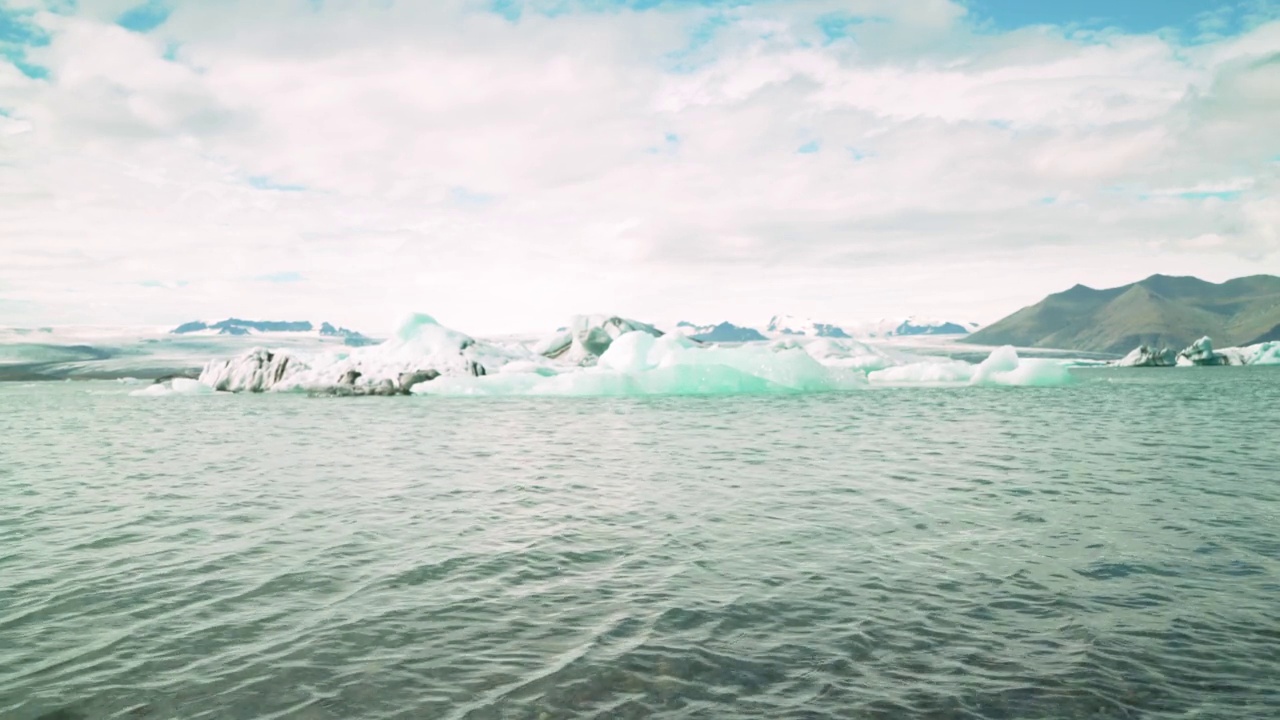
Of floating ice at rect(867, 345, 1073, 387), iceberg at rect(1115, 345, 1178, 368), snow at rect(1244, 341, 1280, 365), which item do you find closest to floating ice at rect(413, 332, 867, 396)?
floating ice at rect(867, 345, 1073, 387)

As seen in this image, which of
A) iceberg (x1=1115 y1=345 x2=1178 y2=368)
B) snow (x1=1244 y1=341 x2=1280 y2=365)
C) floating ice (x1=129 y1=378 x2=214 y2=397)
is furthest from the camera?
iceberg (x1=1115 y1=345 x2=1178 y2=368)

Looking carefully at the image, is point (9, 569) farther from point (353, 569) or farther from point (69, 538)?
point (353, 569)

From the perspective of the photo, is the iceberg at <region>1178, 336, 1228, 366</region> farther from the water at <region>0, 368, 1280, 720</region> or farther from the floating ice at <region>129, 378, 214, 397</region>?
the floating ice at <region>129, 378, 214, 397</region>

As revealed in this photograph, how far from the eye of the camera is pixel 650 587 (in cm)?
809

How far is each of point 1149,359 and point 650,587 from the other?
141420mm

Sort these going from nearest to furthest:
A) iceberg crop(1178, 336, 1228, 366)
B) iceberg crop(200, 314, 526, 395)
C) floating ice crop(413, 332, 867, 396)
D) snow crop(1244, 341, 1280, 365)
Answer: floating ice crop(413, 332, 867, 396) → iceberg crop(200, 314, 526, 395) → iceberg crop(1178, 336, 1228, 366) → snow crop(1244, 341, 1280, 365)

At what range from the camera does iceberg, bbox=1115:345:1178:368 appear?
12306cm

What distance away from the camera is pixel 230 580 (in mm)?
8617

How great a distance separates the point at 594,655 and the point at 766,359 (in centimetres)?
4277

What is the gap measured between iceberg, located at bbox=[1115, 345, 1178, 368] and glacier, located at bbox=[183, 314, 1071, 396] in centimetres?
7613

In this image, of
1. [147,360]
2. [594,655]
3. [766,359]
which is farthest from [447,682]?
[147,360]

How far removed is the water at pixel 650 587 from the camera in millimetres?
5520

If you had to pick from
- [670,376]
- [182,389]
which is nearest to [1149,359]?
[670,376]

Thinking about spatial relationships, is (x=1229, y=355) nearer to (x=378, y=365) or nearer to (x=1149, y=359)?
(x=1149, y=359)
